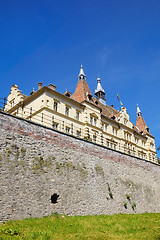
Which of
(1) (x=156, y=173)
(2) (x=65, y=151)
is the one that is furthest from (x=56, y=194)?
(1) (x=156, y=173)

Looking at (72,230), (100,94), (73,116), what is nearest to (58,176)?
(72,230)

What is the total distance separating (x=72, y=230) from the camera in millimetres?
13156

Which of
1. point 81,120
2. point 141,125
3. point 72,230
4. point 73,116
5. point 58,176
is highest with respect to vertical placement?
point 141,125

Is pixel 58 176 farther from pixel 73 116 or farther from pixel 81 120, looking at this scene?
pixel 81 120

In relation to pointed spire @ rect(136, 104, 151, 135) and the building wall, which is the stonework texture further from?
pointed spire @ rect(136, 104, 151, 135)

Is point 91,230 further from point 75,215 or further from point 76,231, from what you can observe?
point 75,215

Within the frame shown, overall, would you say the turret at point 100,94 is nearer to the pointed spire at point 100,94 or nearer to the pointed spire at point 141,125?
the pointed spire at point 100,94

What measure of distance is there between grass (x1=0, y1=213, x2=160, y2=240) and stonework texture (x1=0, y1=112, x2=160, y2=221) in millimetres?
1148

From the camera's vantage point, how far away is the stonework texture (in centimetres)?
1538

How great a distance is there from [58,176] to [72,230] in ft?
18.0

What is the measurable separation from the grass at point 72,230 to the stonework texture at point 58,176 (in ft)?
3.77

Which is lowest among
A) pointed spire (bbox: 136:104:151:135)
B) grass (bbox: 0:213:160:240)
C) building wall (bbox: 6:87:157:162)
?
grass (bbox: 0:213:160:240)

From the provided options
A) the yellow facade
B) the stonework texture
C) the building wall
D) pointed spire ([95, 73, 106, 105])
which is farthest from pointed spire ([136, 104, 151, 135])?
the stonework texture

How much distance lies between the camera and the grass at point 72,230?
11.8 m
